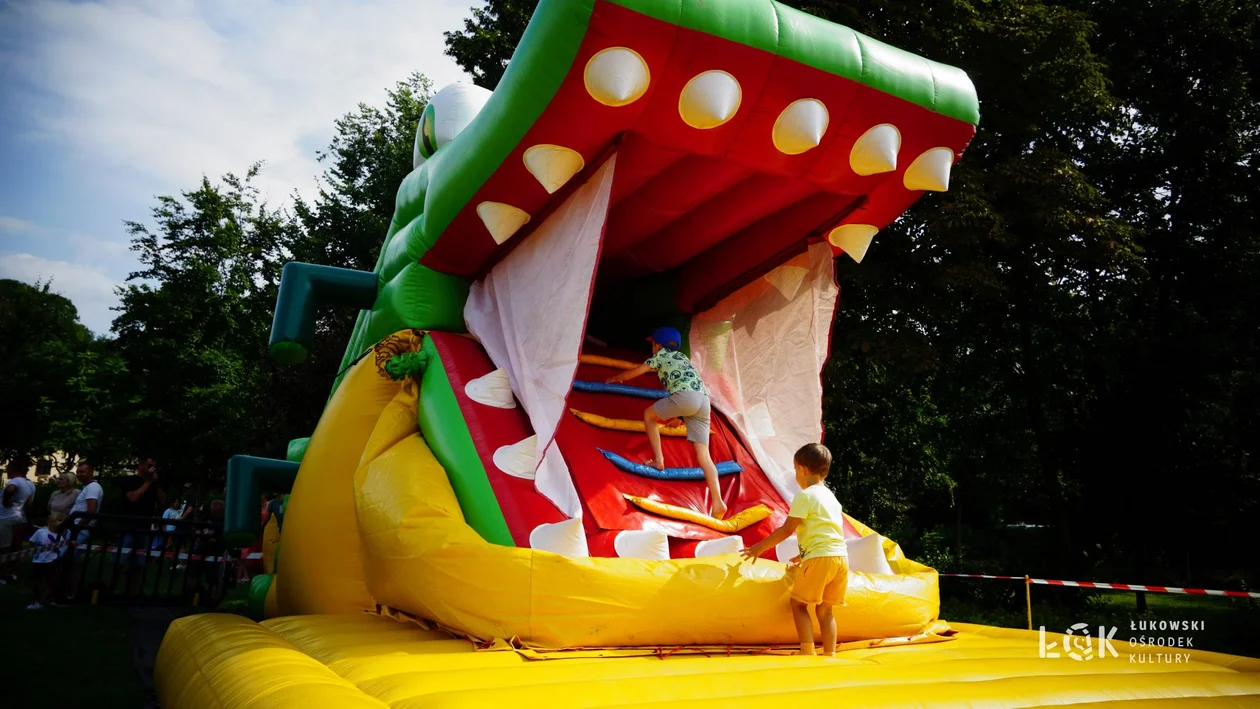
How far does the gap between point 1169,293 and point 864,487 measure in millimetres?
5100

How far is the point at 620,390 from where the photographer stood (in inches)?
189

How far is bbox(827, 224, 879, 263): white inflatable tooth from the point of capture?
4.55 m

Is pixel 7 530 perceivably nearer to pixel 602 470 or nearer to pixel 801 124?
pixel 602 470

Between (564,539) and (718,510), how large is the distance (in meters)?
1.19

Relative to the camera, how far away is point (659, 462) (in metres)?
4.41

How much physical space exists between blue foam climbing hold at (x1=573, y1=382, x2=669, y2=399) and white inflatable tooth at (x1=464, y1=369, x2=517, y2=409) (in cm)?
48

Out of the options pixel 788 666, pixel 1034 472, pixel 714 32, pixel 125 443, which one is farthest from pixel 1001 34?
pixel 125 443

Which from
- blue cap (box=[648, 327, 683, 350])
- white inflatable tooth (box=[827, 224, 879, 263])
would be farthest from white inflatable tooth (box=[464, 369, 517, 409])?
white inflatable tooth (box=[827, 224, 879, 263])

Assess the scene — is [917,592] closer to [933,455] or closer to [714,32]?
[714,32]

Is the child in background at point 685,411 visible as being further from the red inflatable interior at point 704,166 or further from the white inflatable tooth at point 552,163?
the white inflatable tooth at point 552,163

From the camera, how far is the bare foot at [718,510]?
429 cm

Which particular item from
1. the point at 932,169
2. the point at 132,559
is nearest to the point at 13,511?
the point at 132,559
